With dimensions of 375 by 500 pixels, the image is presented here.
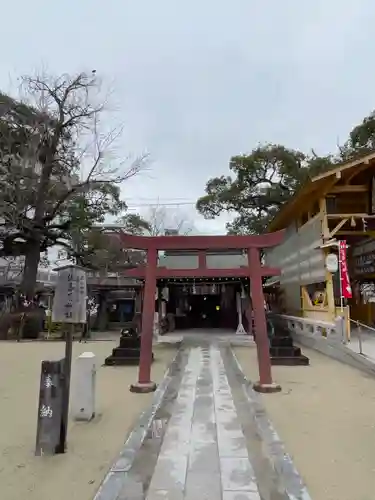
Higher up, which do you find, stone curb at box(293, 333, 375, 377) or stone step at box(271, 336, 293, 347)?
stone step at box(271, 336, 293, 347)

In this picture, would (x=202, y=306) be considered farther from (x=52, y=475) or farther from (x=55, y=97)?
(x=52, y=475)

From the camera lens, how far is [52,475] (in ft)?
13.4

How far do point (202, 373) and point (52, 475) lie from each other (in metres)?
5.92

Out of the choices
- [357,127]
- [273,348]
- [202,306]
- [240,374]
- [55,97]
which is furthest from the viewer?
[202,306]

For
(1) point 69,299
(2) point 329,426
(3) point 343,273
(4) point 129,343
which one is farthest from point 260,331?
(3) point 343,273

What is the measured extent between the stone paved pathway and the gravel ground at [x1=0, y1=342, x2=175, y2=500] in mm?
607

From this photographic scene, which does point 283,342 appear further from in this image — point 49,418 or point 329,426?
point 49,418

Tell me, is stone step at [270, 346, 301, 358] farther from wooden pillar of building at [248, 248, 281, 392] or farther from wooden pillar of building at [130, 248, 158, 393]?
wooden pillar of building at [130, 248, 158, 393]

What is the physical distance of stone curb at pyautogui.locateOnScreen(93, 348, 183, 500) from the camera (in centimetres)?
368

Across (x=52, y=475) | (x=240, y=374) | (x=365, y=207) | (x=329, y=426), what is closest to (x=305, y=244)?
(x=365, y=207)

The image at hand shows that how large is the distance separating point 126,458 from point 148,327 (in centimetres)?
404

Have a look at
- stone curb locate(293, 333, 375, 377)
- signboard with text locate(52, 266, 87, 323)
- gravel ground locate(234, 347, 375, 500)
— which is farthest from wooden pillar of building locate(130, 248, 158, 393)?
stone curb locate(293, 333, 375, 377)

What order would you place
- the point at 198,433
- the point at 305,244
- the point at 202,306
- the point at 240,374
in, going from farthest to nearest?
the point at 202,306, the point at 305,244, the point at 240,374, the point at 198,433

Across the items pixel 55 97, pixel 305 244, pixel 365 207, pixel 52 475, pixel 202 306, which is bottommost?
pixel 52 475
